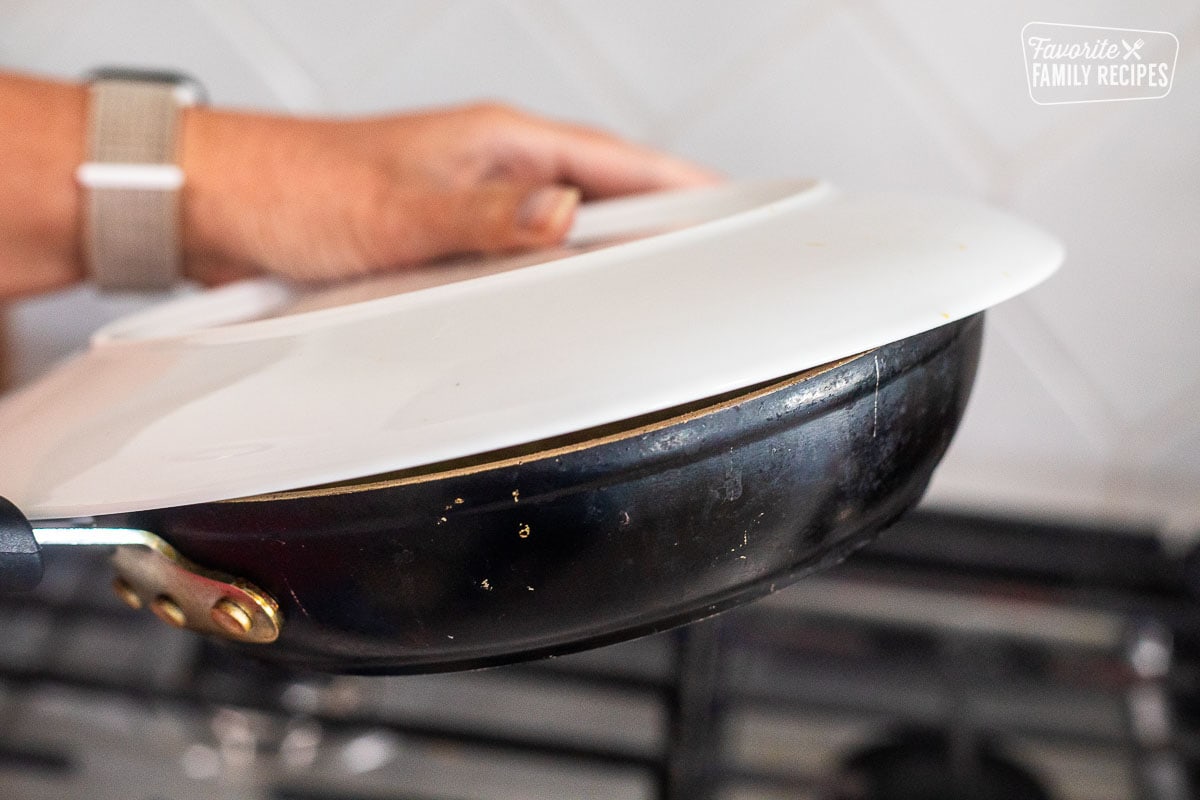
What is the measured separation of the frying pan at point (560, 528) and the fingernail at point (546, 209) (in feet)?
0.51

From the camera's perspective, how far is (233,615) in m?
0.25

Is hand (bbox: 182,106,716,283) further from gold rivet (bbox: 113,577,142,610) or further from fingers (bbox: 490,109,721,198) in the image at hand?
gold rivet (bbox: 113,577,142,610)

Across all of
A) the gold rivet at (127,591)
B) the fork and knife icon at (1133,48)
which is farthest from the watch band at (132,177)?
the fork and knife icon at (1133,48)

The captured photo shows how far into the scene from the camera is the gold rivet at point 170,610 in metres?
0.26

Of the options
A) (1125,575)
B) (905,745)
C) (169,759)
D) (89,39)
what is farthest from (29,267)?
(1125,575)

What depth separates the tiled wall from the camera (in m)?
0.51

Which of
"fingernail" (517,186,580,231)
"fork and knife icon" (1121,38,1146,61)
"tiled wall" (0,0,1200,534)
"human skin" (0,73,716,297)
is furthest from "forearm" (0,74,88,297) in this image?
"fork and knife icon" (1121,38,1146,61)

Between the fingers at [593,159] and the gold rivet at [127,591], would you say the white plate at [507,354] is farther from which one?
the fingers at [593,159]

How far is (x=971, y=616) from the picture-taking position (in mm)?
580

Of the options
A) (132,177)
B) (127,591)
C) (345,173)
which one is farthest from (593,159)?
(127,591)

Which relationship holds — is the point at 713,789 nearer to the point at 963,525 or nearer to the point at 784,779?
the point at 784,779

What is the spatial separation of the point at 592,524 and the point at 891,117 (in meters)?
0.40

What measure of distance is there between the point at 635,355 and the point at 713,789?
36cm

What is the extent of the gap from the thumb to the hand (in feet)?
0.18
